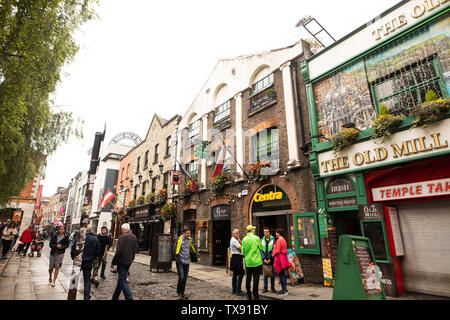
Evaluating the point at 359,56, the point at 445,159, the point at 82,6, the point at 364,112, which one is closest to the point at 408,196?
the point at 445,159

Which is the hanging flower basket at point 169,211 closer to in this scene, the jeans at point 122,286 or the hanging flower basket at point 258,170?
the hanging flower basket at point 258,170

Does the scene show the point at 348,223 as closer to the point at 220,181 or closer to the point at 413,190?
the point at 413,190

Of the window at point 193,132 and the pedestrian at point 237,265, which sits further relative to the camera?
the window at point 193,132

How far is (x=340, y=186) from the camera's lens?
8094 millimetres

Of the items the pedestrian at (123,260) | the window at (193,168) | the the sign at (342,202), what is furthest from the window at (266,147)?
the pedestrian at (123,260)

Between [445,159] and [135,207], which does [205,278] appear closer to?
[445,159]

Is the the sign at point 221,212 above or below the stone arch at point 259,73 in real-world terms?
below

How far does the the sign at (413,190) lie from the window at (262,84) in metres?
6.93

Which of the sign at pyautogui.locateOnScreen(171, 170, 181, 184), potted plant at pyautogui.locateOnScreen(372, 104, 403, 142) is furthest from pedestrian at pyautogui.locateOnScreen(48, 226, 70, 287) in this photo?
potted plant at pyautogui.locateOnScreen(372, 104, 403, 142)

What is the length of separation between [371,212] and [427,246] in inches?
57.6

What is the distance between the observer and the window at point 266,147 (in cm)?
1084

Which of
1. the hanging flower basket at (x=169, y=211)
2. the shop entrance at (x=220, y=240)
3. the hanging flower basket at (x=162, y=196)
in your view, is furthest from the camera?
the hanging flower basket at (x=162, y=196)

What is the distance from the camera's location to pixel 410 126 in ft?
21.6

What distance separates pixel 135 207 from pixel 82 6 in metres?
18.5
